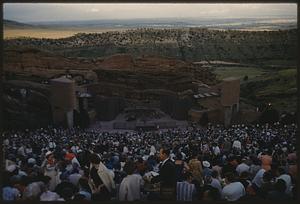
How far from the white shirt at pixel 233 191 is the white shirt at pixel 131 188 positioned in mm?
929

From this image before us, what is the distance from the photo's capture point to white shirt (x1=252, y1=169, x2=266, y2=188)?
5500mm

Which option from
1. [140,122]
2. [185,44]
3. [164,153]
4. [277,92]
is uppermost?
[185,44]

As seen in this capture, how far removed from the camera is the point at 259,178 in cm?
550

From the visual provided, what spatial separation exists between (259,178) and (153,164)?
1171mm

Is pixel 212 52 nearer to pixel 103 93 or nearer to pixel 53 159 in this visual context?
pixel 103 93

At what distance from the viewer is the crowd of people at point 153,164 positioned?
17.9 feet

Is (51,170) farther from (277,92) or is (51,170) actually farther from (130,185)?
(277,92)

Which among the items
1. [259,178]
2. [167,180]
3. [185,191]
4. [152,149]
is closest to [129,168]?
[152,149]

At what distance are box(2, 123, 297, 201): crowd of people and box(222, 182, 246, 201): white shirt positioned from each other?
0.04 feet

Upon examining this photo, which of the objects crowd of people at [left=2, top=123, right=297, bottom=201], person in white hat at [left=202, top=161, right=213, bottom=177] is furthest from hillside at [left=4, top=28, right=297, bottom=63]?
person in white hat at [left=202, top=161, right=213, bottom=177]

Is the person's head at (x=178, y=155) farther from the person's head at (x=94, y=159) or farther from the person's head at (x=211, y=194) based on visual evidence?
the person's head at (x=94, y=159)

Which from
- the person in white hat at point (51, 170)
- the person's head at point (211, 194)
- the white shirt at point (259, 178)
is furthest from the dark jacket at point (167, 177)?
the person in white hat at point (51, 170)

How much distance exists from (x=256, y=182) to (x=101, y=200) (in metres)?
1.71

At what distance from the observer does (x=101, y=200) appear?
5473 mm
